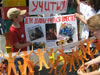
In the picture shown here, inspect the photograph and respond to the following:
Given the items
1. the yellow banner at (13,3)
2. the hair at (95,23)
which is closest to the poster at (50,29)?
the yellow banner at (13,3)

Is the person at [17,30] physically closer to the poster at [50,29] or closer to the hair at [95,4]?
the poster at [50,29]

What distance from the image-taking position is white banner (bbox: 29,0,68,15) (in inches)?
103

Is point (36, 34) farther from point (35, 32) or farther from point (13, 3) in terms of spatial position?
point (13, 3)

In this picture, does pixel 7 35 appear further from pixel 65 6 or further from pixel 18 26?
pixel 65 6

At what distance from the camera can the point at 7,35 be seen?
250cm

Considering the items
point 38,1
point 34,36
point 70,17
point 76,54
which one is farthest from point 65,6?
point 76,54

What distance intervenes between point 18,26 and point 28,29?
0.17 m

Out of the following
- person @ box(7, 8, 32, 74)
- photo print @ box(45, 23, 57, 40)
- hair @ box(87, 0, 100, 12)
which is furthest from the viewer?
photo print @ box(45, 23, 57, 40)

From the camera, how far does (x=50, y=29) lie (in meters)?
2.78

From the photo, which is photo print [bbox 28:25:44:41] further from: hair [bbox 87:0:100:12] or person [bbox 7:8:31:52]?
hair [bbox 87:0:100:12]

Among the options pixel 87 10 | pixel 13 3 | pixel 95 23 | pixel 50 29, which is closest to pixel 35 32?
pixel 50 29

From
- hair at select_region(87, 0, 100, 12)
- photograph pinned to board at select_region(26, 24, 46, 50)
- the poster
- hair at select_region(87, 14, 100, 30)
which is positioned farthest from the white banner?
hair at select_region(87, 14, 100, 30)

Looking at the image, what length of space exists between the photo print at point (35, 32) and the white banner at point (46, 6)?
205mm

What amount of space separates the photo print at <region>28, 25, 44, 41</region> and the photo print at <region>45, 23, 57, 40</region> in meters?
0.11
